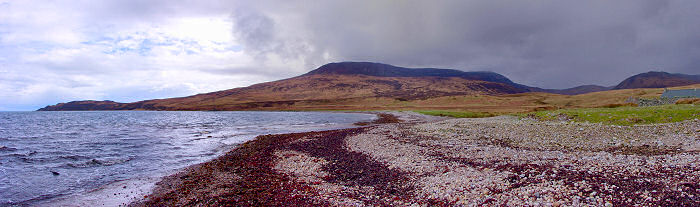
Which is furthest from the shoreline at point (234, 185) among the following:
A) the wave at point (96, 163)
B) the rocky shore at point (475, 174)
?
the wave at point (96, 163)

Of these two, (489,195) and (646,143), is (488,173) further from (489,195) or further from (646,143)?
(646,143)

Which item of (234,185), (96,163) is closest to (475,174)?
(234,185)

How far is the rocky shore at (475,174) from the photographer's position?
30.6 feet

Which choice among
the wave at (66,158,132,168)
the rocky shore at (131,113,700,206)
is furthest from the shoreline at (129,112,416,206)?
the wave at (66,158,132,168)

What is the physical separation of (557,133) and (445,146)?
9263mm

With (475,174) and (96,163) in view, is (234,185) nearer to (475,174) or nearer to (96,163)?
(475,174)

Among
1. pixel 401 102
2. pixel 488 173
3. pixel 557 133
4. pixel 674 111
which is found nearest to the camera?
pixel 488 173

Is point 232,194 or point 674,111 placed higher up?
point 674,111

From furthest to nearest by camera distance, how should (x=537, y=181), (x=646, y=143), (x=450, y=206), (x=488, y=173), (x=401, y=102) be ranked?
(x=401, y=102)
(x=646, y=143)
(x=488, y=173)
(x=537, y=181)
(x=450, y=206)

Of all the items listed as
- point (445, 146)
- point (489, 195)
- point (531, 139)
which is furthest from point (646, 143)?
point (489, 195)

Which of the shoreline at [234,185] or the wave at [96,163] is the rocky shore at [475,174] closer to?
the shoreline at [234,185]

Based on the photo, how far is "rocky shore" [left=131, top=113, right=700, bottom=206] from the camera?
30.6 ft

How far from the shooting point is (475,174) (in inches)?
499

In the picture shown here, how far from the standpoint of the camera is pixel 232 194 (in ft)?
42.9
